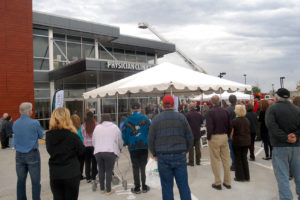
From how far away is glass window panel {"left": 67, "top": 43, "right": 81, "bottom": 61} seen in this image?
2008 centimetres

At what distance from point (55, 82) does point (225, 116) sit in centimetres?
1646

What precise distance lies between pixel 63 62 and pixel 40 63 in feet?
5.83

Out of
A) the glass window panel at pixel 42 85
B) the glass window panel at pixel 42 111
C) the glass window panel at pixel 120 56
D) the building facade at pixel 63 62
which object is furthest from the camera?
the glass window panel at pixel 120 56

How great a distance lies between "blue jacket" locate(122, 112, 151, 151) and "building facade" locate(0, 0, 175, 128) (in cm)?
904

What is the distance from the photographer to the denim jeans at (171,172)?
11.8 ft

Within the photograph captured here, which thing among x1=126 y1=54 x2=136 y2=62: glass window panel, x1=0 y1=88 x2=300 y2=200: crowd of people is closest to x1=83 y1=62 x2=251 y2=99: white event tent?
x1=0 y1=88 x2=300 y2=200: crowd of people

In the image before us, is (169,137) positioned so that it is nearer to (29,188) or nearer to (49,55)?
(29,188)

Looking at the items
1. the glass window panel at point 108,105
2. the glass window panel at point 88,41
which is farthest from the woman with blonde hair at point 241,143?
the glass window panel at point 88,41

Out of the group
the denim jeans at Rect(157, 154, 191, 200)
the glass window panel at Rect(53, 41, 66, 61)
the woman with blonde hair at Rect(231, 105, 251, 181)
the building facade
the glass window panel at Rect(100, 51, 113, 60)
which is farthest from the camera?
the glass window panel at Rect(100, 51, 113, 60)

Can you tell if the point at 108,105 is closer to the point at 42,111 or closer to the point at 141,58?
the point at 42,111

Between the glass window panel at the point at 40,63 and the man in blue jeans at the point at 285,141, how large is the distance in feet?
59.3

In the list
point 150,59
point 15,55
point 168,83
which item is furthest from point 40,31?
point 168,83

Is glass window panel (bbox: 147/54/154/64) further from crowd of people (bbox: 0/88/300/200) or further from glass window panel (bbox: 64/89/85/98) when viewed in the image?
crowd of people (bbox: 0/88/300/200)

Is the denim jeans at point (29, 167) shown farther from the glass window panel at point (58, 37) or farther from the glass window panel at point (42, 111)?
the glass window panel at point (58, 37)
